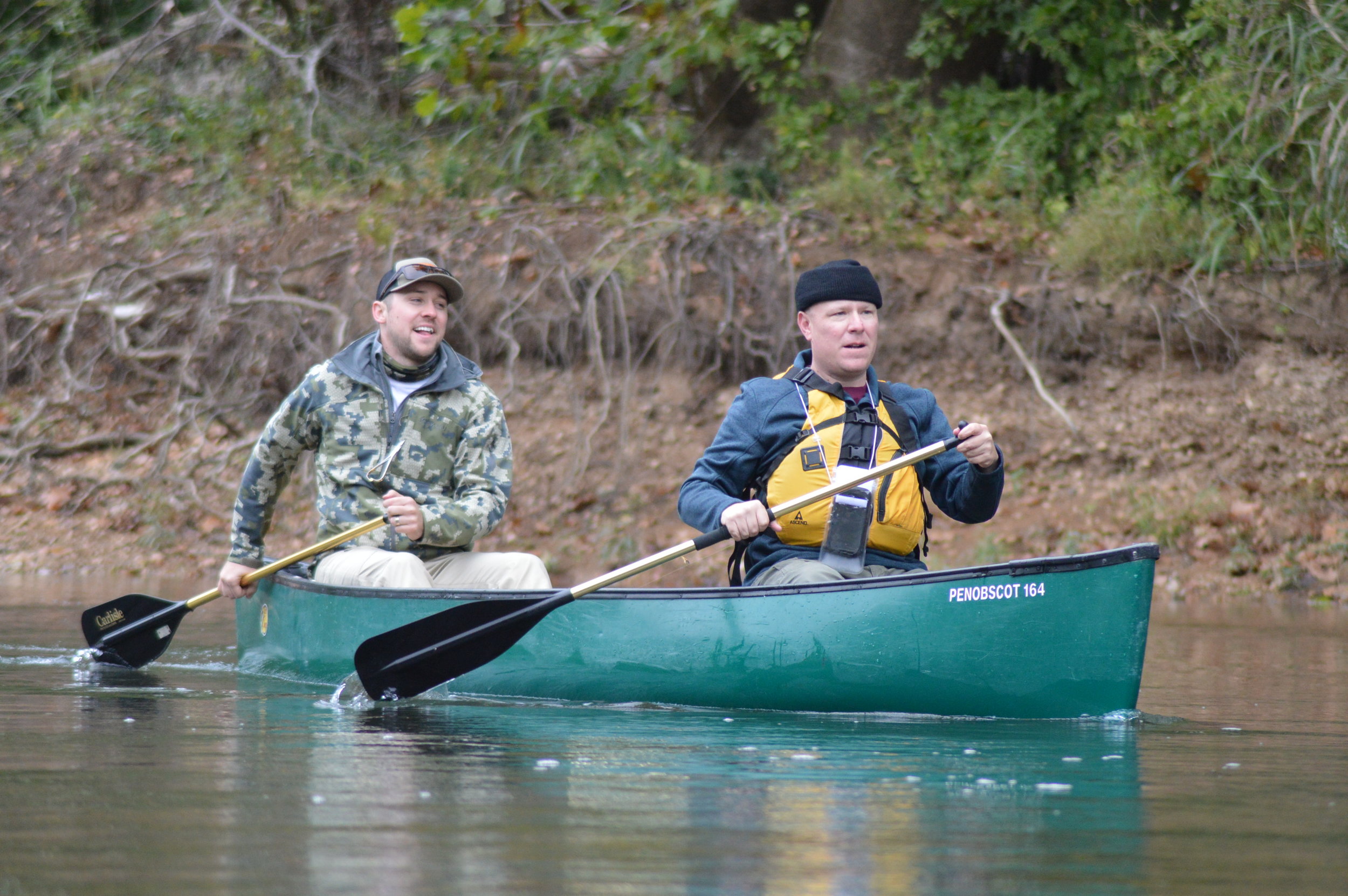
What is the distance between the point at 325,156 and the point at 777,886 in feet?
37.7

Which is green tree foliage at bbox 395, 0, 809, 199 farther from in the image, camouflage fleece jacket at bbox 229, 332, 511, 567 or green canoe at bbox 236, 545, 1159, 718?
green canoe at bbox 236, 545, 1159, 718

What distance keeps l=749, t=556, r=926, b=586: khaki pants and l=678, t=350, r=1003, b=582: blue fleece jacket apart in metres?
0.03

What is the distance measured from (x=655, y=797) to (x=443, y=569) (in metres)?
2.45

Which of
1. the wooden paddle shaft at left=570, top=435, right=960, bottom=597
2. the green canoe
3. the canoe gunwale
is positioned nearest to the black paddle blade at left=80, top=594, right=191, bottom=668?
the canoe gunwale

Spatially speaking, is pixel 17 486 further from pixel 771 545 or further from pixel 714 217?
pixel 771 545

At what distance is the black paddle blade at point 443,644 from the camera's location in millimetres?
4684

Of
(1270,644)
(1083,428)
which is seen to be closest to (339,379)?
(1270,644)

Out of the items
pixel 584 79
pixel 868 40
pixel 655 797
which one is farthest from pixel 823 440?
pixel 584 79

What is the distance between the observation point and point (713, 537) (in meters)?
4.56

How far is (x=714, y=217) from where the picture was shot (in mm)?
11047

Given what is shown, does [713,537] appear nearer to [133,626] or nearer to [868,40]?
[133,626]

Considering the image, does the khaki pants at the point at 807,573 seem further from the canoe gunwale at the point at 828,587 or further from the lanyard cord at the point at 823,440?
the lanyard cord at the point at 823,440

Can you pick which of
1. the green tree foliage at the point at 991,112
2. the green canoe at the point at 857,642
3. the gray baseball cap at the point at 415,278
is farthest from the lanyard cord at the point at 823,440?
the green tree foliage at the point at 991,112

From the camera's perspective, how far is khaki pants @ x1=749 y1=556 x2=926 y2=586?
15.0 feet
